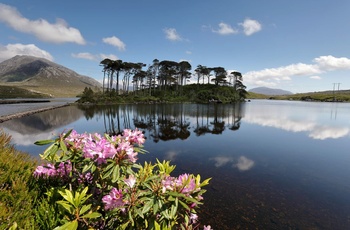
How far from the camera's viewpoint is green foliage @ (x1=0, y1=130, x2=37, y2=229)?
8.21ft

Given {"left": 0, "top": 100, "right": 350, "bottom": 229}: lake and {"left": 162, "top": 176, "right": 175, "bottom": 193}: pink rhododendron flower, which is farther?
{"left": 0, "top": 100, "right": 350, "bottom": 229}: lake

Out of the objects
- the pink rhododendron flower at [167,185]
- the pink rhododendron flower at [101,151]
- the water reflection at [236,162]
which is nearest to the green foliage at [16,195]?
the pink rhododendron flower at [101,151]

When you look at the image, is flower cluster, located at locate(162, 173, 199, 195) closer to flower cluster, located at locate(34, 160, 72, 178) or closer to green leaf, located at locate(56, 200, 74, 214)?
green leaf, located at locate(56, 200, 74, 214)

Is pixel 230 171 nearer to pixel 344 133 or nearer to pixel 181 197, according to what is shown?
pixel 181 197

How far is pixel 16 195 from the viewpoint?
2855mm

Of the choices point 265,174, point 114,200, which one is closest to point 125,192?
point 114,200

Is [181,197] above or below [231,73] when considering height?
below

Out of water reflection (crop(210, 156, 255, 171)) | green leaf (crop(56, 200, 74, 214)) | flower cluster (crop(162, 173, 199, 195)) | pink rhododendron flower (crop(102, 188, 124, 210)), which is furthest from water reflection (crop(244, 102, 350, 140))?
green leaf (crop(56, 200, 74, 214))

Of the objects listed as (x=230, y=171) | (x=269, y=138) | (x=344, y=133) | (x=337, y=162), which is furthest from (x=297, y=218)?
(x=344, y=133)

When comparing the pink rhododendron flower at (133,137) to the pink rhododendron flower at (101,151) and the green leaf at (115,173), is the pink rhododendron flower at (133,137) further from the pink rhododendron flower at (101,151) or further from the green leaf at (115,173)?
the green leaf at (115,173)

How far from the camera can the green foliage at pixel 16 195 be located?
8.21 feet

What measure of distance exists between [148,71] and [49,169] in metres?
98.2

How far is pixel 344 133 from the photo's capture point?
21.1 meters

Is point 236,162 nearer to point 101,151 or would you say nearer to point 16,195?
point 101,151
